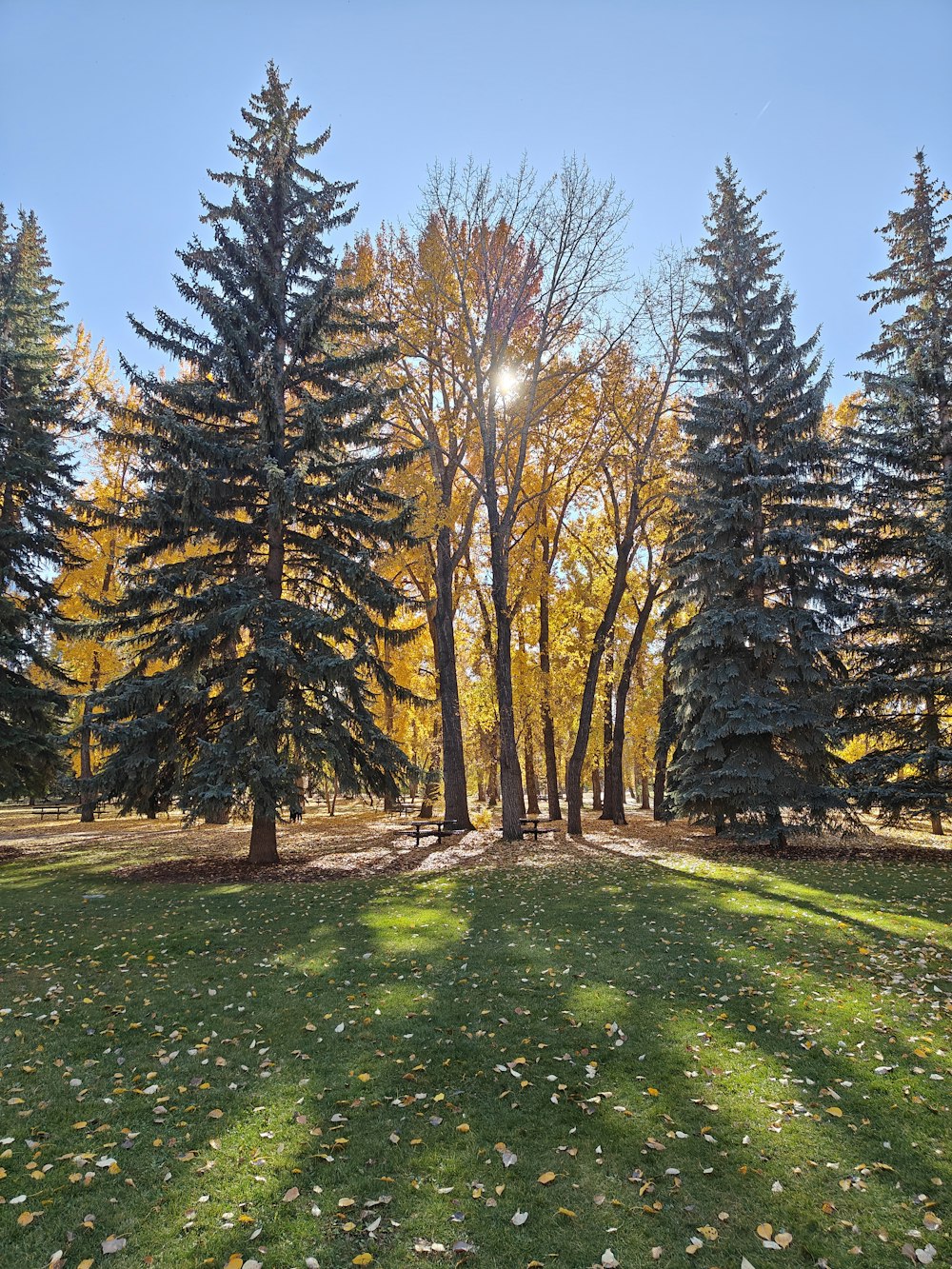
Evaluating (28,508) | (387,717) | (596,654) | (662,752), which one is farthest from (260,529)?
(662,752)

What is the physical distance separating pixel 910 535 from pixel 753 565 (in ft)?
11.0

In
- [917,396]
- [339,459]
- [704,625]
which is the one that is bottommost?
[704,625]

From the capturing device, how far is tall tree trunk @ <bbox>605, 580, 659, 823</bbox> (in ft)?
65.3

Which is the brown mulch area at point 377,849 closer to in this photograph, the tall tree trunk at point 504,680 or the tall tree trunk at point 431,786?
the tall tree trunk at point 504,680

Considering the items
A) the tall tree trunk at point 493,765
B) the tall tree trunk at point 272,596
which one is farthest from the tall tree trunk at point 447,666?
the tall tree trunk at point 493,765

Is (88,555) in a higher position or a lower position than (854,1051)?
higher

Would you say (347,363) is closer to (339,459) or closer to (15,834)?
(339,459)

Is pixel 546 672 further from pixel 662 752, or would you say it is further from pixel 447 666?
pixel 662 752

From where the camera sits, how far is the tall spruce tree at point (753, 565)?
46.5 ft

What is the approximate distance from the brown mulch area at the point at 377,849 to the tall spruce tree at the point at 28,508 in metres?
2.55

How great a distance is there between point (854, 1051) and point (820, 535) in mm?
12554

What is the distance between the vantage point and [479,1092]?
440 cm

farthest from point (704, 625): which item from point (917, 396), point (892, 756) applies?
point (917, 396)

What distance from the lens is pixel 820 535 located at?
589 inches
